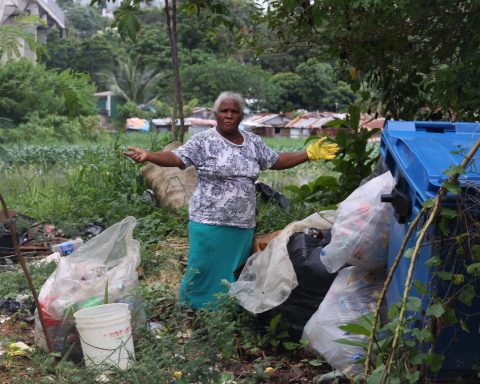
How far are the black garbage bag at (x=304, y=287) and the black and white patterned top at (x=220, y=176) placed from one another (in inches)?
24.3

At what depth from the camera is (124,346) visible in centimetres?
370

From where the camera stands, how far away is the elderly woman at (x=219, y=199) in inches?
185

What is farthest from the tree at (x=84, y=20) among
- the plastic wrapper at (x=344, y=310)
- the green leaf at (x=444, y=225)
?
the green leaf at (x=444, y=225)

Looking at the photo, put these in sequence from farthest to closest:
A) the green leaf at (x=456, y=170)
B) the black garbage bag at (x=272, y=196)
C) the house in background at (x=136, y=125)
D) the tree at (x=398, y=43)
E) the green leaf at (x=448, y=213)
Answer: the house in background at (x=136, y=125), the black garbage bag at (x=272, y=196), the tree at (x=398, y=43), the green leaf at (x=448, y=213), the green leaf at (x=456, y=170)

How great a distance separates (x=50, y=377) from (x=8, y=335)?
92cm

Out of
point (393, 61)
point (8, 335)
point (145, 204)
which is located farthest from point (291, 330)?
point (145, 204)

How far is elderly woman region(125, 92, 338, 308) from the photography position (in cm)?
469

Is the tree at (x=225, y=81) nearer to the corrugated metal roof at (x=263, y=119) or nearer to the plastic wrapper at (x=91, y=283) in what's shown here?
the corrugated metal roof at (x=263, y=119)

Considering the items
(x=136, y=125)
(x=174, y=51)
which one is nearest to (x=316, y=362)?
(x=174, y=51)

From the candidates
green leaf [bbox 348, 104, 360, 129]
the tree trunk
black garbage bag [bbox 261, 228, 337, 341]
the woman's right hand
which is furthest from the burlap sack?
black garbage bag [bbox 261, 228, 337, 341]

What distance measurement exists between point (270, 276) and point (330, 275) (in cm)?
34

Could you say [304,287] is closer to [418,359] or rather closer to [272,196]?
[418,359]

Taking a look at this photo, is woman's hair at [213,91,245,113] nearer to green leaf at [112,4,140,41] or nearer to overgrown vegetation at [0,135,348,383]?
overgrown vegetation at [0,135,348,383]

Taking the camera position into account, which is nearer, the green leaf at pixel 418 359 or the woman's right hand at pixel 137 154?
the green leaf at pixel 418 359
